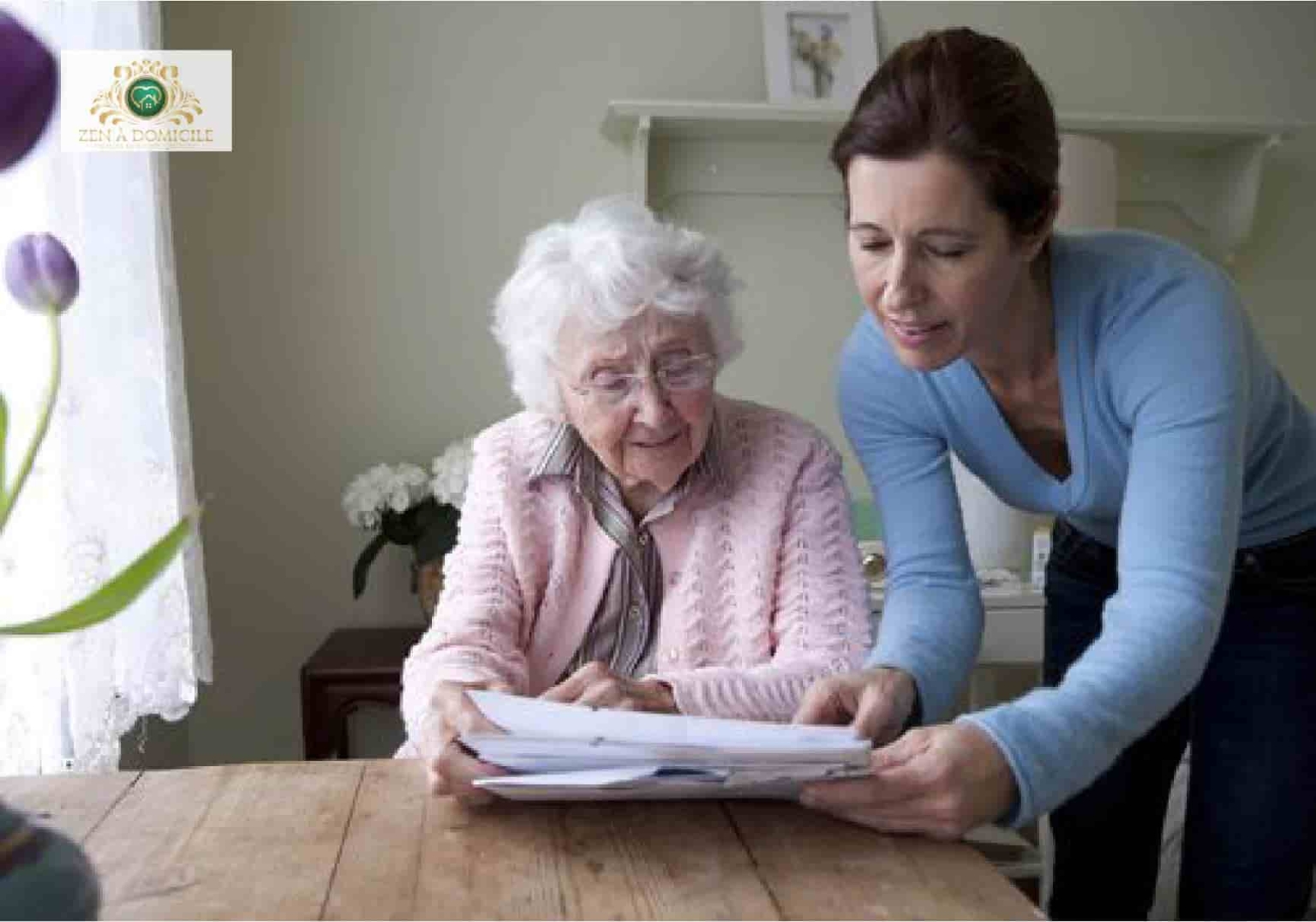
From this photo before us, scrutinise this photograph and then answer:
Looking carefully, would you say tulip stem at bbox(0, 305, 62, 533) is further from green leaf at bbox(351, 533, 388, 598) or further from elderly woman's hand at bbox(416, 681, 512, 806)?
green leaf at bbox(351, 533, 388, 598)

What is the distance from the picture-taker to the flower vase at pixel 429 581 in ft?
7.69

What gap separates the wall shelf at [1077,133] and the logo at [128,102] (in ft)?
3.13

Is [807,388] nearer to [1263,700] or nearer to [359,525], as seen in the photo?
[359,525]

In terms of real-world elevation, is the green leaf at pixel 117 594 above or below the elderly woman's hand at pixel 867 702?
above

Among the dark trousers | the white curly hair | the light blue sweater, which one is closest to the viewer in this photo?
the light blue sweater

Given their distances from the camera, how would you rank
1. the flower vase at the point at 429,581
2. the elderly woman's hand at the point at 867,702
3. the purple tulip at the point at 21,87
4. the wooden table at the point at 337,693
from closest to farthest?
1. the purple tulip at the point at 21,87
2. the elderly woman's hand at the point at 867,702
3. the wooden table at the point at 337,693
4. the flower vase at the point at 429,581

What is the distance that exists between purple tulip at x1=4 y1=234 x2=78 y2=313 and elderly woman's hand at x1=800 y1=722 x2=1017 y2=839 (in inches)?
23.1

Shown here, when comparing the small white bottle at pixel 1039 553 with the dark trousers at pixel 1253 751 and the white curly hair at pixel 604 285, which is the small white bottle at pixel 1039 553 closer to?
the dark trousers at pixel 1253 751

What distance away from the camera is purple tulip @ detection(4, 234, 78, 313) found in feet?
1.78

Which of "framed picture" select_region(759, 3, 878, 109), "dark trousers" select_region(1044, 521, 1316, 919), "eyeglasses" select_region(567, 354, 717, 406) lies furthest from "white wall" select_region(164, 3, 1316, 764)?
"dark trousers" select_region(1044, 521, 1316, 919)

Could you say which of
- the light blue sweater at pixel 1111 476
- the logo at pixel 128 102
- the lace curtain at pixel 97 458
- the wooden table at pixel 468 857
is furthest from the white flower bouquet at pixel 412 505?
the wooden table at pixel 468 857

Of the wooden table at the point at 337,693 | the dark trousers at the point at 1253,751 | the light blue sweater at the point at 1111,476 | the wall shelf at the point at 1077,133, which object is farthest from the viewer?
the wall shelf at the point at 1077,133

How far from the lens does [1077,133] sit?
254cm

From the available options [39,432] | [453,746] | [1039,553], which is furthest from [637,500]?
[1039,553]
